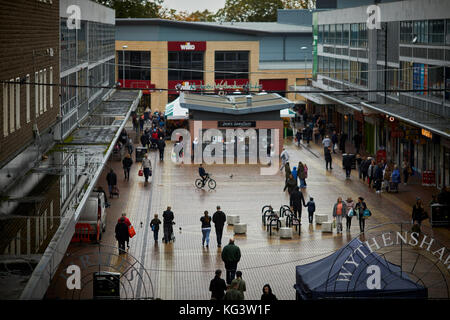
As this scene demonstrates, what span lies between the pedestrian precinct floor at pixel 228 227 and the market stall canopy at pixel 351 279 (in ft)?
10.8

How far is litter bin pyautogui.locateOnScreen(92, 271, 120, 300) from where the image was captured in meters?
18.0

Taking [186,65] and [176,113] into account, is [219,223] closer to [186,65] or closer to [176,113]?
[176,113]

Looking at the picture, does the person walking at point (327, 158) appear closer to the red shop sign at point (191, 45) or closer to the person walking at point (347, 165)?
the person walking at point (347, 165)

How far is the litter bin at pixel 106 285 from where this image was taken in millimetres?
17969

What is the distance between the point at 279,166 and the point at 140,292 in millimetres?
25629

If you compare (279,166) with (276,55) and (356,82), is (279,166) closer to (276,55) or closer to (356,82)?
(356,82)

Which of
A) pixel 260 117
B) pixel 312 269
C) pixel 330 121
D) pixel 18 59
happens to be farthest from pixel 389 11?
pixel 312 269

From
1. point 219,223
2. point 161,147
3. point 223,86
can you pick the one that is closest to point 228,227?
point 219,223

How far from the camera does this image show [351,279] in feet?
56.7

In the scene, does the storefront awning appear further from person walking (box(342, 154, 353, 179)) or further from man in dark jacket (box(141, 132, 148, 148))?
man in dark jacket (box(141, 132, 148, 148))

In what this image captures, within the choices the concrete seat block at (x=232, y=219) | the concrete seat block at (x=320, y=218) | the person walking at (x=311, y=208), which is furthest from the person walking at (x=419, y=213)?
the concrete seat block at (x=232, y=219)

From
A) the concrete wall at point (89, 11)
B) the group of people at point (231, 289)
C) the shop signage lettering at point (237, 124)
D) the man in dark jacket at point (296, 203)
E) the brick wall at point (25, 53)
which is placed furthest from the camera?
the shop signage lettering at point (237, 124)

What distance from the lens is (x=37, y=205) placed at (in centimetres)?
1947

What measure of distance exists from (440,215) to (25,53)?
14.6m
